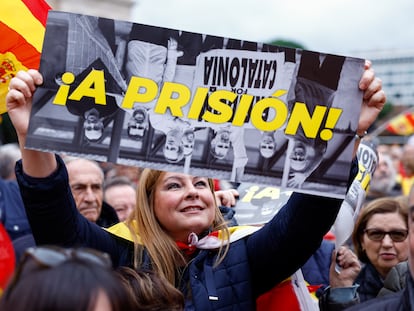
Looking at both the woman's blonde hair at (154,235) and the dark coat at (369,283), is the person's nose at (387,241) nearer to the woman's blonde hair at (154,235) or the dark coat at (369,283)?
the dark coat at (369,283)

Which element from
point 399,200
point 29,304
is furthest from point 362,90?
point 399,200

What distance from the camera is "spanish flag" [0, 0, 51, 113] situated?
314 cm

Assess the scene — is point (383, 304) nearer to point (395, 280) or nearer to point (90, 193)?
point (395, 280)

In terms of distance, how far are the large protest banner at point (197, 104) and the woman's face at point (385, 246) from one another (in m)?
1.52

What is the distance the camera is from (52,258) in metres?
1.62

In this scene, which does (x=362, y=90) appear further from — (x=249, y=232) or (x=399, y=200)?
(x=399, y=200)

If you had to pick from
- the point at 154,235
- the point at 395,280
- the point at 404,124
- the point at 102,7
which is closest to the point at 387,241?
the point at 395,280

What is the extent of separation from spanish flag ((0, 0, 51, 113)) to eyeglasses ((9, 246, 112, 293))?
1596 millimetres

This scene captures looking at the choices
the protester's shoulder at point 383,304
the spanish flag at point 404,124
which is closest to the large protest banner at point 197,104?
the protester's shoulder at point 383,304

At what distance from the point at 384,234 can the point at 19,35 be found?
2.18 metres

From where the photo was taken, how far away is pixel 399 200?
4.14 m

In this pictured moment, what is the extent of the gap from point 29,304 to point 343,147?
137 centimetres

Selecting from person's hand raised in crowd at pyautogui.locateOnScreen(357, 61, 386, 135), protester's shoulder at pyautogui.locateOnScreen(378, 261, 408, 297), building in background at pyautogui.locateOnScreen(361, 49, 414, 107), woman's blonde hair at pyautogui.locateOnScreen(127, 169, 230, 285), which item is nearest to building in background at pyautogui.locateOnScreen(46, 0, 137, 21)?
woman's blonde hair at pyautogui.locateOnScreen(127, 169, 230, 285)

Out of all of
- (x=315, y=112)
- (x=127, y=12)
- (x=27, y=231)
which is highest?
(x=127, y=12)
